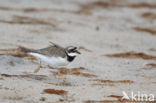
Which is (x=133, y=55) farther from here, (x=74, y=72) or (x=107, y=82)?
(x=107, y=82)

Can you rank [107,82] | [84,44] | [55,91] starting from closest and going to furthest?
[55,91]
[107,82]
[84,44]

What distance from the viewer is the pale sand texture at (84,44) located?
8.02 metres

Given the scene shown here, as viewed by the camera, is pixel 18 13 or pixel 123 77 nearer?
pixel 123 77

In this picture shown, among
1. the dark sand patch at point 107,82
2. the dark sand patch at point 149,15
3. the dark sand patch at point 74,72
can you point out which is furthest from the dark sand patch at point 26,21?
the dark sand patch at point 107,82

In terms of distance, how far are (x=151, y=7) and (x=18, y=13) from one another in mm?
10006

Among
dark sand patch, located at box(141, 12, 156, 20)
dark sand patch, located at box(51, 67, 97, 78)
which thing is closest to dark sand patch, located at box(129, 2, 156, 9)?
dark sand patch, located at box(141, 12, 156, 20)

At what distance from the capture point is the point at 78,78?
31.5 ft

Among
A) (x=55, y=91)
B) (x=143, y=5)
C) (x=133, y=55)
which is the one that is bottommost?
(x=133, y=55)

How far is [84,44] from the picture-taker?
14227mm

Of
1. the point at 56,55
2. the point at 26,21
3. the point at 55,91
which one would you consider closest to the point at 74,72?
the point at 56,55

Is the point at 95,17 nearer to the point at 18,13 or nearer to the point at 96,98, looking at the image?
the point at 18,13

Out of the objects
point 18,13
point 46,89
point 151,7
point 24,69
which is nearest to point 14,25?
point 18,13

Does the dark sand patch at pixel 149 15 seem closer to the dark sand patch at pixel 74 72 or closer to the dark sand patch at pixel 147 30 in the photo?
the dark sand patch at pixel 147 30

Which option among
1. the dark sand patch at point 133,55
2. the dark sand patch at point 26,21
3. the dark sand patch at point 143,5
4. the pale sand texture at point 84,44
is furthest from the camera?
the dark sand patch at point 143,5
